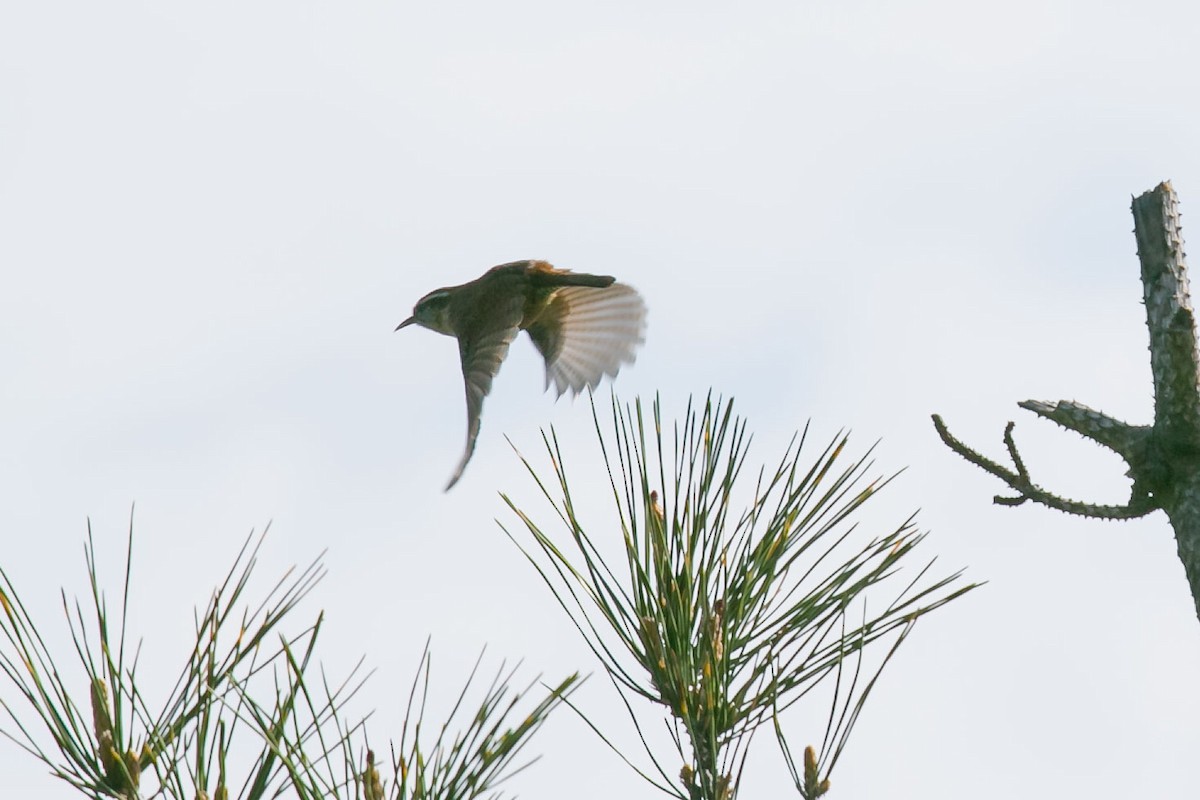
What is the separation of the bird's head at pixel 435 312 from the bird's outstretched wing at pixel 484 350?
0.46 metres

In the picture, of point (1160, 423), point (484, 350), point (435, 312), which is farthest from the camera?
point (435, 312)

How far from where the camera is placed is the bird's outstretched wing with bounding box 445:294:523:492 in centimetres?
534

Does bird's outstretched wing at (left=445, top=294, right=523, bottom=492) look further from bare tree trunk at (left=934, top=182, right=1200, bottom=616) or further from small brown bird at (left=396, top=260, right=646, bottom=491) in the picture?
bare tree trunk at (left=934, top=182, right=1200, bottom=616)

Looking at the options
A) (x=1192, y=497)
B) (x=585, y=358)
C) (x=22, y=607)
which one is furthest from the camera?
(x=585, y=358)

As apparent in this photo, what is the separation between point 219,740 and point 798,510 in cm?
102

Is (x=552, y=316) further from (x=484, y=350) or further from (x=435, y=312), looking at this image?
(x=484, y=350)

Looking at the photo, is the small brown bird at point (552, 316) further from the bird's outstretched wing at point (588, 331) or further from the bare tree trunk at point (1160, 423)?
the bare tree trunk at point (1160, 423)

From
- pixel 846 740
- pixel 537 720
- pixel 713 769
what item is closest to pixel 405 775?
Result: pixel 537 720

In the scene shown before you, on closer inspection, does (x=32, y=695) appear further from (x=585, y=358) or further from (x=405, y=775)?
(x=585, y=358)

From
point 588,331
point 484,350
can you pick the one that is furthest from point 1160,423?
point 588,331

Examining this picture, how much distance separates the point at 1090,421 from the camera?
108 inches

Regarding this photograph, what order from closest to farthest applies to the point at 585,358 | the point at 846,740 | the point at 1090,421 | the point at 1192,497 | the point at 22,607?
the point at 846,740 → the point at 22,607 → the point at 1192,497 → the point at 1090,421 → the point at 585,358

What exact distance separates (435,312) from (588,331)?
0.68 metres

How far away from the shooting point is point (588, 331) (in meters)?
6.78
